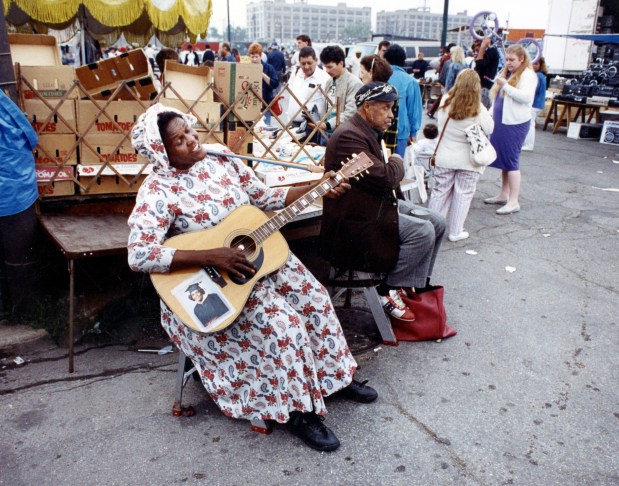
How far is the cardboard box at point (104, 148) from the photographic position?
402cm

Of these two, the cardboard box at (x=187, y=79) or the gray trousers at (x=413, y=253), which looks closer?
the gray trousers at (x=413, y=253)

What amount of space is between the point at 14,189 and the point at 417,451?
2.83m

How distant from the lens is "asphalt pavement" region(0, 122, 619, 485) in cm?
259

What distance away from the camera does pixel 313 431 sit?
108 inches

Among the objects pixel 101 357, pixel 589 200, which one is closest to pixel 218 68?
pixel 101 357

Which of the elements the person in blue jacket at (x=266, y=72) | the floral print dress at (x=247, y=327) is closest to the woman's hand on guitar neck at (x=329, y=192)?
the floral print dress at (x=247, y=327)

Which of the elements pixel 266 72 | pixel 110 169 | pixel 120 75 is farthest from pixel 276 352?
pixel 266 72

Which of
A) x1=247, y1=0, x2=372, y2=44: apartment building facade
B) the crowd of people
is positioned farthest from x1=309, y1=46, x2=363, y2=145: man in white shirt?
x1=247, y1=0, x2=372, y2=44: apartment building facade

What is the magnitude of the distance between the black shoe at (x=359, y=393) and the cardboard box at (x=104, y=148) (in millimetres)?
2365

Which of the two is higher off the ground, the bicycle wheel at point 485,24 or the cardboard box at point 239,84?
the bicycle wheel at point 485,24

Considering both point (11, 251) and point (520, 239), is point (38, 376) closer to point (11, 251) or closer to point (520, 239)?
point (11, 251)

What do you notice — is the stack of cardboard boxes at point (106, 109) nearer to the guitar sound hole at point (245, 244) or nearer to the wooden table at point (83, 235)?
the wooden table at point (83, 235)

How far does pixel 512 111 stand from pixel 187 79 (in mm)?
3664

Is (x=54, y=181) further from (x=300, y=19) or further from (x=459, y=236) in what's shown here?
(x=300, y=19)
